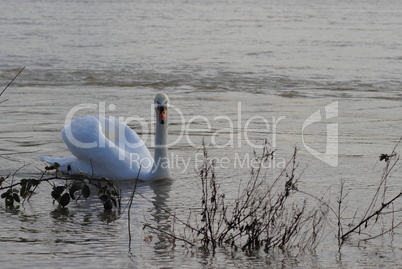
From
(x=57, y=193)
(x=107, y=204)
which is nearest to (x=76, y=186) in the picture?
(x=57, y=193)

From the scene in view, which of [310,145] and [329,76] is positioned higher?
[329,76]

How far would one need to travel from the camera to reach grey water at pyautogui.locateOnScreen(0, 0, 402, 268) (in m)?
6.09

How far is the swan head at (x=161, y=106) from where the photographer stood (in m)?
8.89

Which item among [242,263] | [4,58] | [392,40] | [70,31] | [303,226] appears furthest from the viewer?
[70,31]

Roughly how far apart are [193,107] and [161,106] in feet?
14.7

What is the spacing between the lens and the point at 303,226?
21.9 ft

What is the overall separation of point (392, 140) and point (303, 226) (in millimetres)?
4375

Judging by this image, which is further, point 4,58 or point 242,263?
point 4,58

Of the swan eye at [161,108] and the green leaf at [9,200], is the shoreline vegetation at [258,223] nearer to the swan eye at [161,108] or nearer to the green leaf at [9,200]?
the green leaf at [9,200]

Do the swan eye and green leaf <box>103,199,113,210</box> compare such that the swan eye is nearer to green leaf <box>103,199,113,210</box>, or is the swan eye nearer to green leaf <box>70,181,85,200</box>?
green leaf <box>103,199,113,210</box>

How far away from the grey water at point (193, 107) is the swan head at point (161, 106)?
1.65 feet

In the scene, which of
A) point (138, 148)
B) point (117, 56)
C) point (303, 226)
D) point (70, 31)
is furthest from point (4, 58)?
point (303, 226)

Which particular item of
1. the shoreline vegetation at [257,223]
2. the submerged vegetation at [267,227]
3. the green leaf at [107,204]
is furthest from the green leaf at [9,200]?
the submerged vegetation at [267,227]

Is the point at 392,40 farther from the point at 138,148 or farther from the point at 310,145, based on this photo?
the point at 138,148
